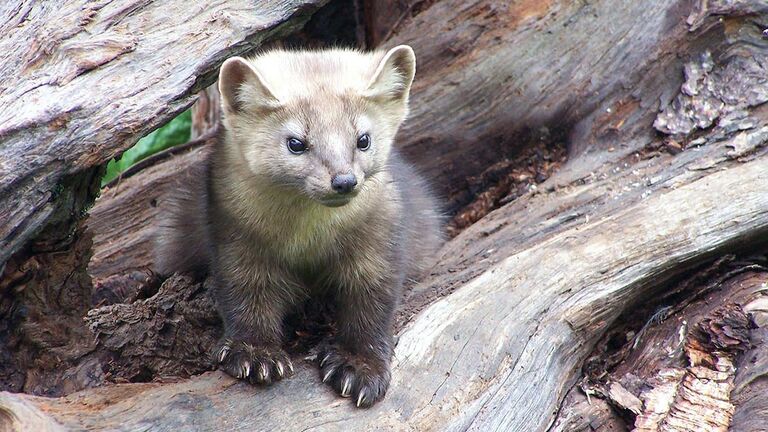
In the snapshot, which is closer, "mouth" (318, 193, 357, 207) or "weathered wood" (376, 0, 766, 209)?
"mouth" (318, 193, 357, 207)

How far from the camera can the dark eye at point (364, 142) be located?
12.2 ft

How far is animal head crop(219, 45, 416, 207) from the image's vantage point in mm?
3568

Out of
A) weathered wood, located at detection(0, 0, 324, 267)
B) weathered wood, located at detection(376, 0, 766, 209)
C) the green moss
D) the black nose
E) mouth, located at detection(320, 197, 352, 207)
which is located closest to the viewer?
weathered wood, located at detection(0, 0, 324, 267)

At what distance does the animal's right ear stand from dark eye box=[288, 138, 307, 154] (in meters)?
0.17

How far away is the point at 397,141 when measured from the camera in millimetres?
5801

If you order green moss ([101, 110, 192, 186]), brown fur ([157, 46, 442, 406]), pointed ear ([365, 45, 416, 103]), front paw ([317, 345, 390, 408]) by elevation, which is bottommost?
green moss ([101, 110, 192, 186])

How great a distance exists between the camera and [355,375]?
3.64 metres

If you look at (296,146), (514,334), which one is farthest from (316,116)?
(514,334)

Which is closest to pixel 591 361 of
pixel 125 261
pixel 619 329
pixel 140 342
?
pixel 619 329

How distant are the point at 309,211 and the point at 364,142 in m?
0.44

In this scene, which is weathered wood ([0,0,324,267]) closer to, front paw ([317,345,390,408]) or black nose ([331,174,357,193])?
black nose ([331,174,357,193])

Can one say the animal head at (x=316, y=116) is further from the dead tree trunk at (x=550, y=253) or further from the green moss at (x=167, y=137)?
the green moss at (x=167, y=137)

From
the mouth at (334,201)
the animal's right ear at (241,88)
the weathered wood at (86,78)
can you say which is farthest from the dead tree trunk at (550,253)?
the mouth at (334,201)

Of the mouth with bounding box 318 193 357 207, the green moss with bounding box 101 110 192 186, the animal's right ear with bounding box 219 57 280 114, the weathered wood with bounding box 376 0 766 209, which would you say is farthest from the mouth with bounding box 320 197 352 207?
the green moss with bounding box 101 110 192 186
